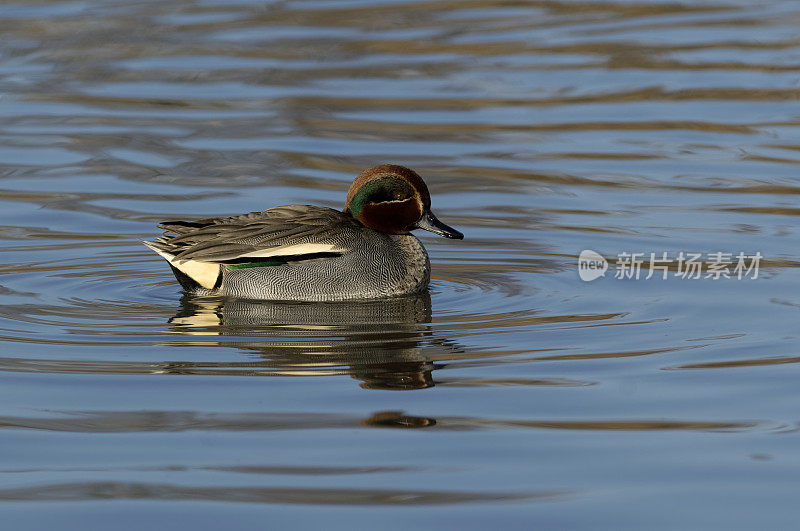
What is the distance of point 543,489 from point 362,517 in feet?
2.33

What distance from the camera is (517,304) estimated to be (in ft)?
30.0

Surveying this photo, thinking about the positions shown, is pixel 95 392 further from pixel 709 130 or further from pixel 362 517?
pixel 709 130

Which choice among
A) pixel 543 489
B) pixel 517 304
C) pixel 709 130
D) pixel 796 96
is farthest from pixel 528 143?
pixel 543 489

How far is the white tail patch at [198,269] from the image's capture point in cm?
955

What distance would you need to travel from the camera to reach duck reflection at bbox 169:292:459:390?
25.0ft

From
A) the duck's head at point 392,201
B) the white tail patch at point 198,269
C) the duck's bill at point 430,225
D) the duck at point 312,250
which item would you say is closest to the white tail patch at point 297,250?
the duck at point 312,250

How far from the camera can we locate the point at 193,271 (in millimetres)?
9586

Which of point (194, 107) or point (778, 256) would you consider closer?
point (778, 256)

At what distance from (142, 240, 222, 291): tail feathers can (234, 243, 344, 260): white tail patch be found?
0.70 ft

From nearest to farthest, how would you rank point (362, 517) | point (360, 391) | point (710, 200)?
point (362, 517) < point (360, 391) < point (710, 200)

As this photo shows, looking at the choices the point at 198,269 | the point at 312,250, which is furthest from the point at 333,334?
the point at 198,269

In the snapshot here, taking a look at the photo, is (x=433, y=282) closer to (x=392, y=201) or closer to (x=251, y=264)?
(x=392, y=201)

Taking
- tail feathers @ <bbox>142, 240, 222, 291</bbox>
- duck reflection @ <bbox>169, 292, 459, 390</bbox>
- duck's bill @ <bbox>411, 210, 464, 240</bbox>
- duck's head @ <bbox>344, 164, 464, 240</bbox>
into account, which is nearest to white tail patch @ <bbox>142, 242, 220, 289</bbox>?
tail feathers @ <bbox>142, 240, 222, 291</bbox>

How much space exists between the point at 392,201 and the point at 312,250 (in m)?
0.65
